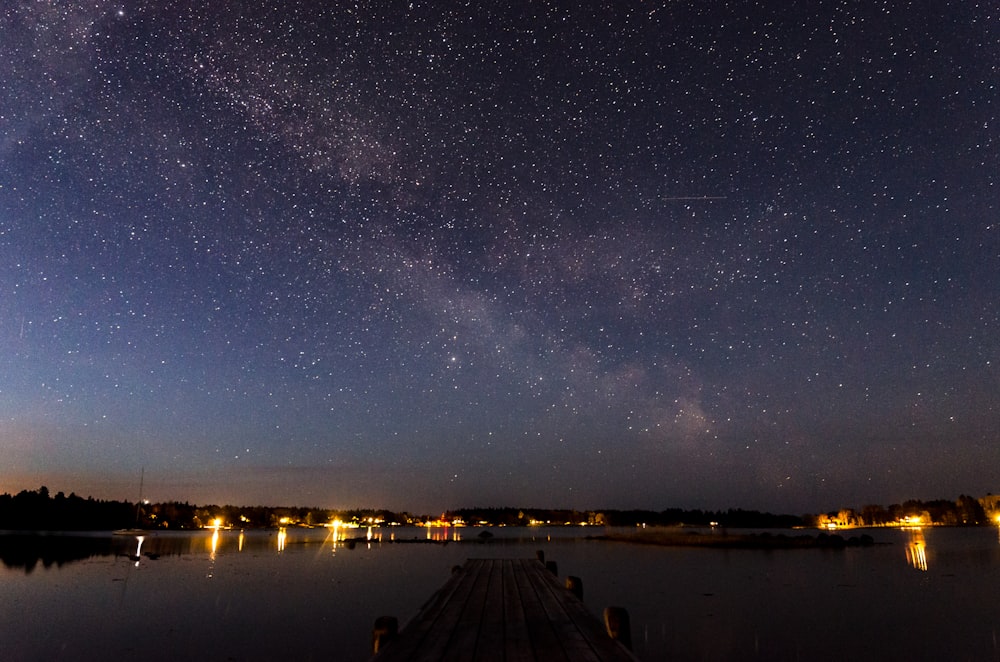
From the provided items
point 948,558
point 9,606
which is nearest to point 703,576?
point 948,558

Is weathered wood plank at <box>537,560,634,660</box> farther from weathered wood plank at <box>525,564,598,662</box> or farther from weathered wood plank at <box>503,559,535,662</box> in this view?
weathered wood plank at <box>503,559,535,662</box>

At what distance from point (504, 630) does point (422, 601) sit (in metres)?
31.5

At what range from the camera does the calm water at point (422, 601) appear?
27938mm

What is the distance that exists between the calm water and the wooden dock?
10.3 meters

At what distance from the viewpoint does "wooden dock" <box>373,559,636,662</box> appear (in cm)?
1135

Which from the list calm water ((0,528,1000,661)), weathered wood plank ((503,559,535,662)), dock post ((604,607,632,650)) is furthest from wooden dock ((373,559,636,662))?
calm water ((0,528,1000,661))

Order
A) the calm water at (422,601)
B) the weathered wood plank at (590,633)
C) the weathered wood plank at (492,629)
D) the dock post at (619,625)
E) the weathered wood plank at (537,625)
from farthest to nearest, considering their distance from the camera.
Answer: the calm water at (422,601), the dock post at (619,625), the weathered wood plank at (537,625), the weathered wood plank at (492,629), the weathered wood plank at (590,633)

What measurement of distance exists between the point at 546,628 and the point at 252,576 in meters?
52.3

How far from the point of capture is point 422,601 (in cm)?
4244

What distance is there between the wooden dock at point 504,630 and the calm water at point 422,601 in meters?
10.3

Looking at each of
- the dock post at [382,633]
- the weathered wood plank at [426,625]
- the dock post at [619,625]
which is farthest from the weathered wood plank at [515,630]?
the dock post at [382,633]

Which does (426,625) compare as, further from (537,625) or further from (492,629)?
(537,625)

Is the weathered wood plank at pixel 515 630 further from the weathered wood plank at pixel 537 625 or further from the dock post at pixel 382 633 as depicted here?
the dock post at pixel 382 633

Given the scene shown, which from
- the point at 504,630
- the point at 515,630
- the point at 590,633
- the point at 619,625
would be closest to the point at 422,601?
the point at 504,630
